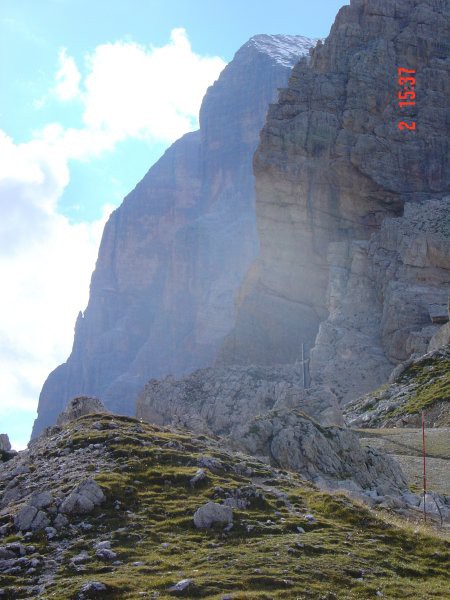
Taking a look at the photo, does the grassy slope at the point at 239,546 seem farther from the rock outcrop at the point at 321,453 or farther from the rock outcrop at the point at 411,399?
the rock outcrop at the point at 411,399

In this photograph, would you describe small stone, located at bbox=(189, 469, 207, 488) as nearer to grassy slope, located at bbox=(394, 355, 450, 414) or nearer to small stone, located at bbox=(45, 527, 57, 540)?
small stone, located at bbox=(45, 527, 57, 540)

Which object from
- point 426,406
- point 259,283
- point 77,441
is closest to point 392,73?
point 259,283

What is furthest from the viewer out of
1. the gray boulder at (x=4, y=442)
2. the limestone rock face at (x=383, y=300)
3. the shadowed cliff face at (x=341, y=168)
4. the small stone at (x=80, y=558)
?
the shadowed cliff face at (x=341, y=168)

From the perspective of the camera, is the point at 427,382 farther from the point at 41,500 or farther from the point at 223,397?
the point at 41,500

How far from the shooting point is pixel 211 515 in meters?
19.9

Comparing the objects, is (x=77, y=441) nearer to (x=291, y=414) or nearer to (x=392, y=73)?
(x=291, y=414)

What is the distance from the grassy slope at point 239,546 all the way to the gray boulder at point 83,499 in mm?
292

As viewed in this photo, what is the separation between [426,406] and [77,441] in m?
47.3

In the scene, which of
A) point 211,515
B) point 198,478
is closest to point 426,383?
point 198,478

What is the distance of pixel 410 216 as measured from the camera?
367 feet
